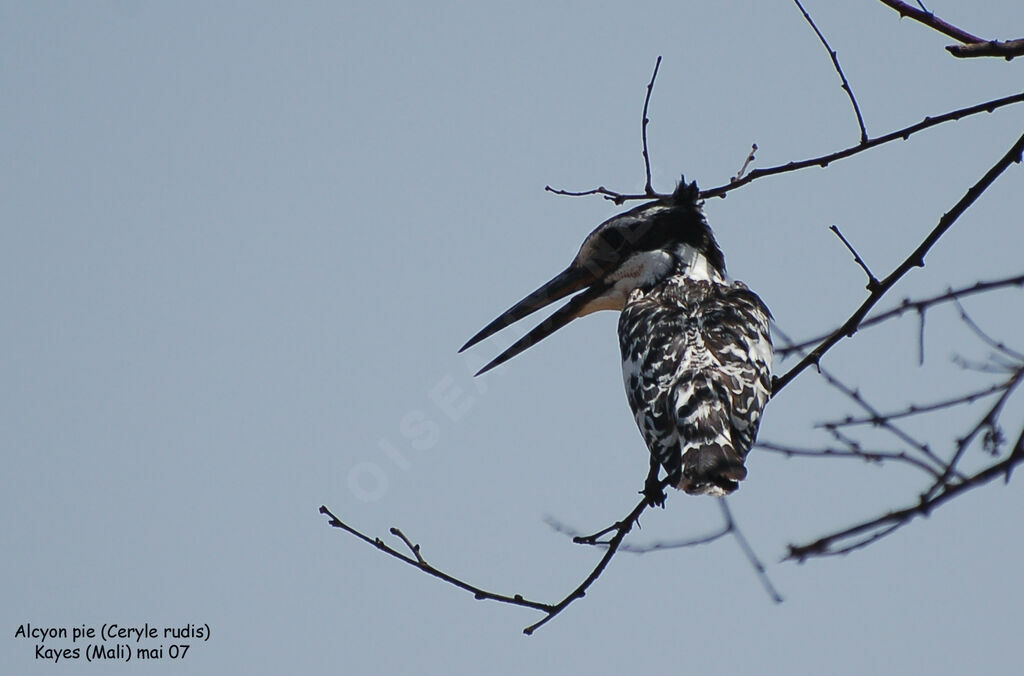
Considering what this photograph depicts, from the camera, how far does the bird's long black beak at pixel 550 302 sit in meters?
5.88

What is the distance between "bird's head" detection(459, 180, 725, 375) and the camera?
5645 mm

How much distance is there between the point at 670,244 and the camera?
5.70 metres

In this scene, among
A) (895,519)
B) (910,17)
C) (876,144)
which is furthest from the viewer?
(876,144)

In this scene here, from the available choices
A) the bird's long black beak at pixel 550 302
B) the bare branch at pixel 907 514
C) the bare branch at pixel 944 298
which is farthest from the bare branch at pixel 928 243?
the bird's long black beak at pixel 550 302

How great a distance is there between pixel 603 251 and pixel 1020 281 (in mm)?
3369

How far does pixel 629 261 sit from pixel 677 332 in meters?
1.15

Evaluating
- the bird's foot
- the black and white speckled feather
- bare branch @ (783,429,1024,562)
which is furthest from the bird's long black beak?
bare branch @ (783,429,1024,562)

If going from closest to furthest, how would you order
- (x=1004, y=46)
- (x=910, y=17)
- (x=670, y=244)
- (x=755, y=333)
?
(x=1004, y=46)
(x=910, y=17)
(x=755, y=333)
(x=670, y=244)

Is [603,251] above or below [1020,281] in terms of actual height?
above

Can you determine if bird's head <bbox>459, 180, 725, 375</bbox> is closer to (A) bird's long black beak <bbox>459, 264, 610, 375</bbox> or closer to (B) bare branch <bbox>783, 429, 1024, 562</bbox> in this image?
(A) bird's long black beak <bbox>459, 264, 610, 375</bbox>

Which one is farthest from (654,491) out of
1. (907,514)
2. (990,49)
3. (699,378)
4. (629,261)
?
(907,514)

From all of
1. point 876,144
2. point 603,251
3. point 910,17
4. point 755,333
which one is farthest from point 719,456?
point 603,251

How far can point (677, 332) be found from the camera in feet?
15.3

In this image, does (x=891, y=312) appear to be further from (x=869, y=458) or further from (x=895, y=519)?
(x=895, y=519)
